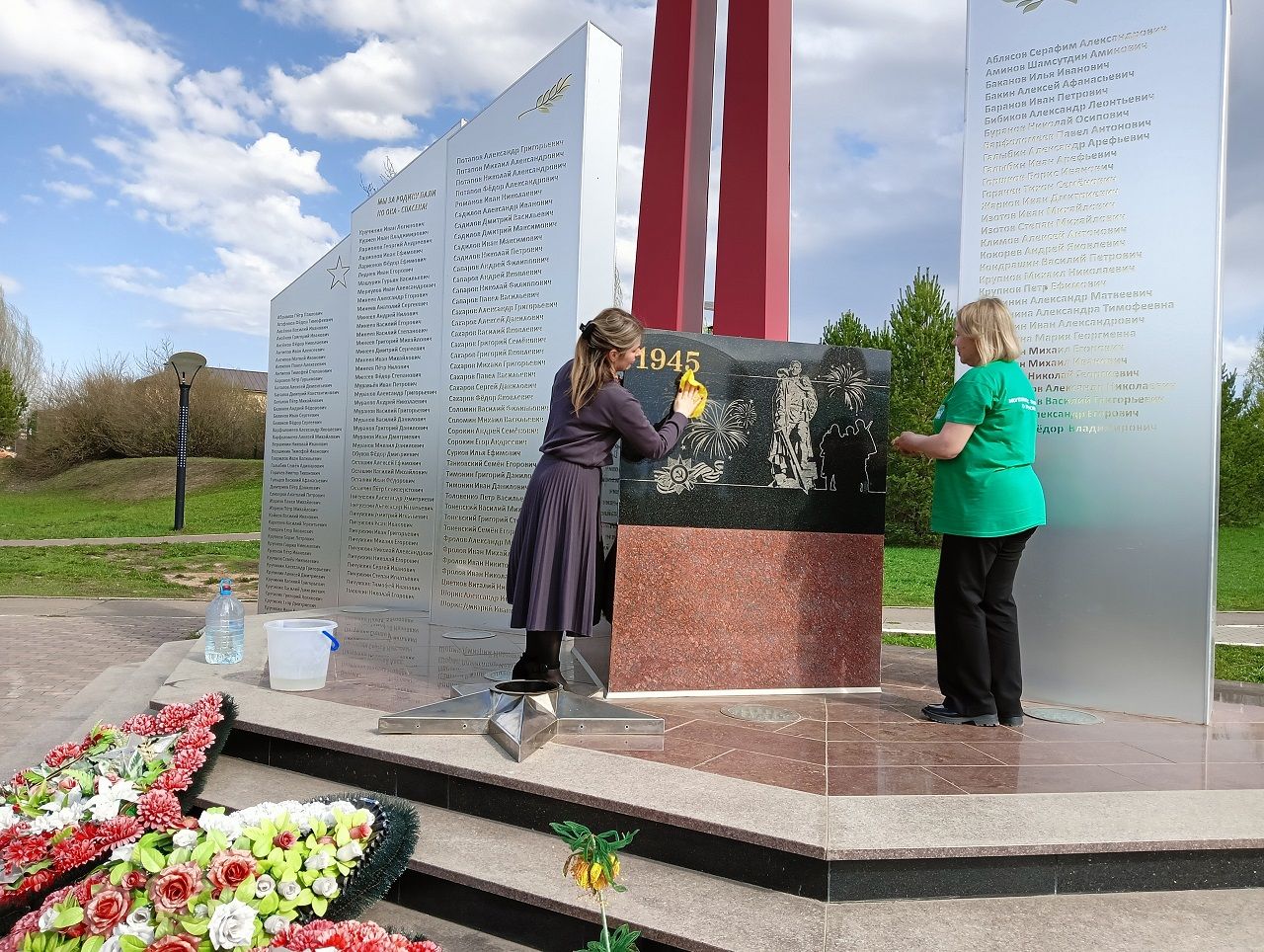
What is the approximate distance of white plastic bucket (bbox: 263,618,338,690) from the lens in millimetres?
4504

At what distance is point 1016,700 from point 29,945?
3757mm

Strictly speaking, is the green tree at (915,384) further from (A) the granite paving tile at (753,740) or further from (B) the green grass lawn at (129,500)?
(A) the granite paving tile at (753,740)

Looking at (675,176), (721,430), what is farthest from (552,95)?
(721,430)

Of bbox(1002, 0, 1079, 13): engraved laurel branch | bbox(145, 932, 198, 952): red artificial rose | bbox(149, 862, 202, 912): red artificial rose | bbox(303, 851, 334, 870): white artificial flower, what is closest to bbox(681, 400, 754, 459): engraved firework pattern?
bbox(1002, 0, 1079, 13): engraved laurel branch

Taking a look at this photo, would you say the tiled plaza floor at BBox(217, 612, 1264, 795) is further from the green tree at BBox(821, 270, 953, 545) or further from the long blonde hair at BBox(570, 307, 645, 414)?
the green tree at BBox(821, 270, 953, 545)

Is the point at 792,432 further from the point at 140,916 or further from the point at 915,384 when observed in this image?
the point at 915,384

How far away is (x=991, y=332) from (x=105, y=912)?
12.7 feet

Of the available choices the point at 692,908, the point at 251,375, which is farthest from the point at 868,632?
the point at 251,375

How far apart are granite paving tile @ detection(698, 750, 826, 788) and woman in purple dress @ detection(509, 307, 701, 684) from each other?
1096 mm

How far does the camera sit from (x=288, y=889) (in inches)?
86.8

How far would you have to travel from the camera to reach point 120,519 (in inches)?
947

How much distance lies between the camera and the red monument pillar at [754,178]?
593 centimetres

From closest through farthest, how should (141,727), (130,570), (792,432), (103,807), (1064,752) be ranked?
(103,807) → (141,727) → (1064,752) → (792,432) → (130,570)

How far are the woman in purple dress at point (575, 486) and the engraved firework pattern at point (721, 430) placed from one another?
1.05ft
